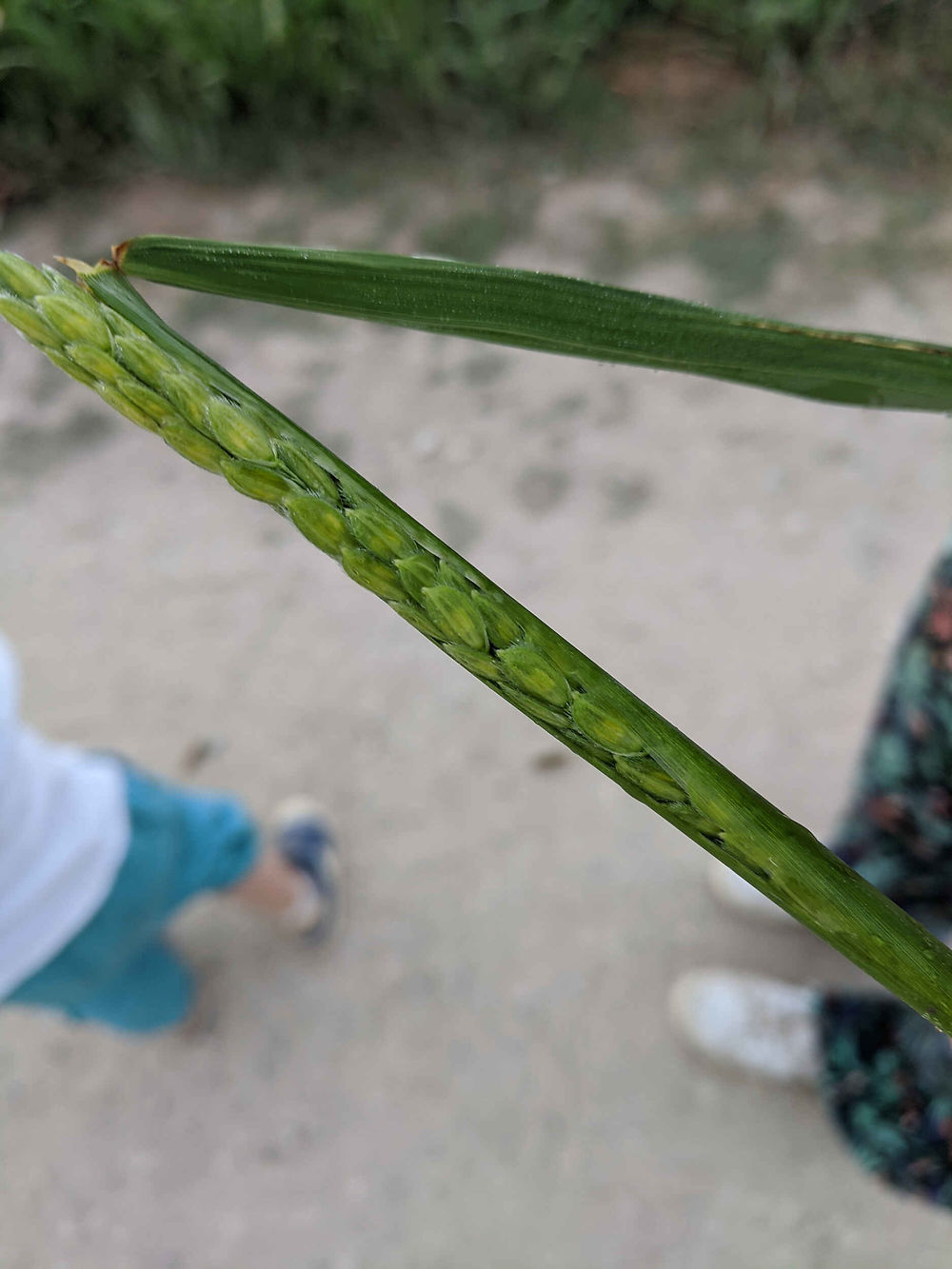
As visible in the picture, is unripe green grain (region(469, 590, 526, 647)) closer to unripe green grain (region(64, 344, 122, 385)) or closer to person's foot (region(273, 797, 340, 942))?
unripe green grain (region(64, 344, 122, 385))

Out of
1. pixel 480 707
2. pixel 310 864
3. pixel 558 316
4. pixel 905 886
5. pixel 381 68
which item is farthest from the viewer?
pixel 381 68

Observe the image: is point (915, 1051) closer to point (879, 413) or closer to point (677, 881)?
point (677, 881)

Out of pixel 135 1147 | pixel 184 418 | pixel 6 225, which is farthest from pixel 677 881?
pixel 6 225

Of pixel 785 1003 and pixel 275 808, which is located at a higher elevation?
pixel 275 808

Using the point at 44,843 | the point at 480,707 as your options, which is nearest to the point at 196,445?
the point at 44,843

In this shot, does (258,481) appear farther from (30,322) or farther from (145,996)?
(145,996)
